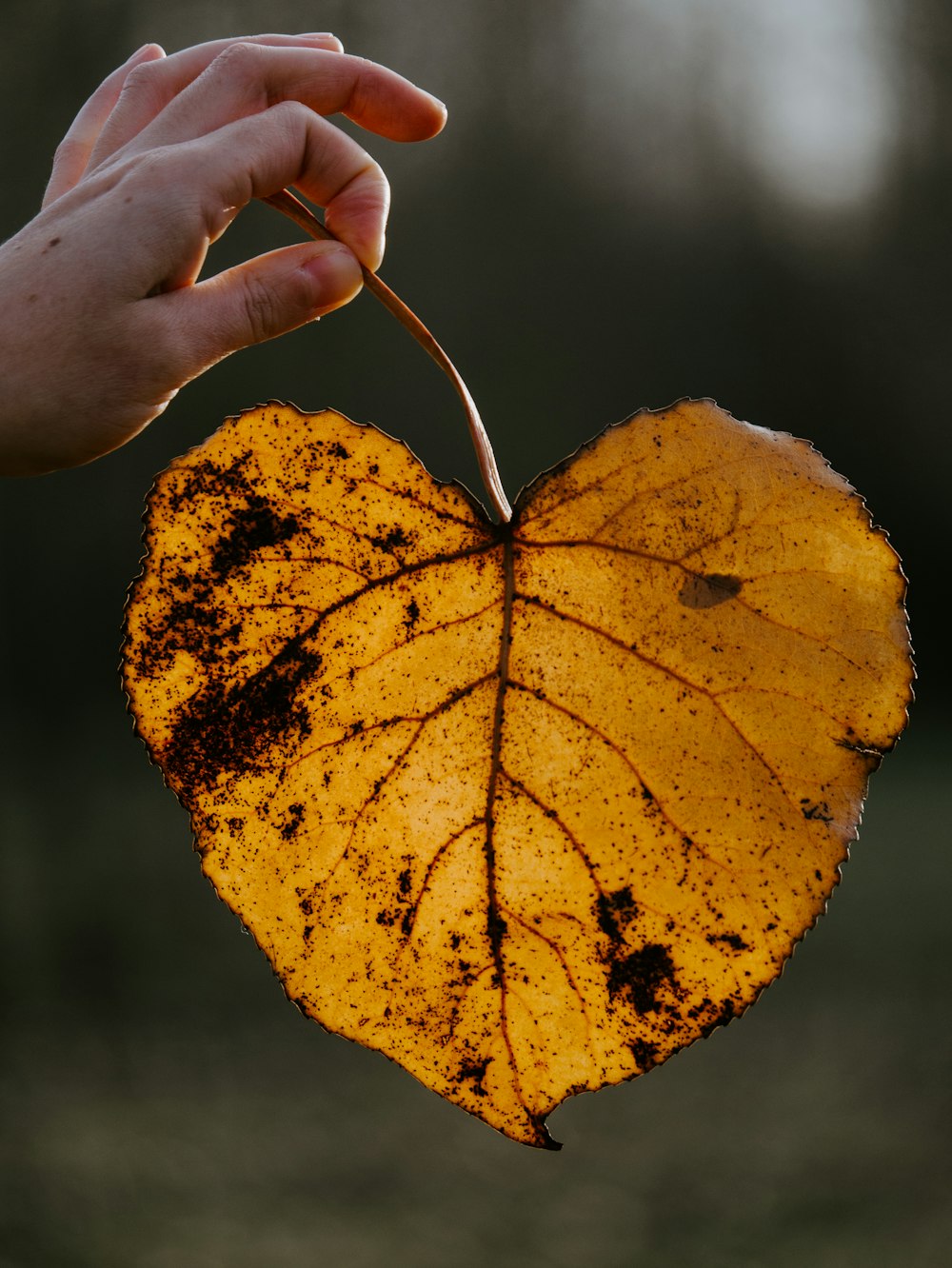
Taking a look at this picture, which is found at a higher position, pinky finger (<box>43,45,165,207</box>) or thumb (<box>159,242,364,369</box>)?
pinky finger (<box>43,45,165,207</box>)

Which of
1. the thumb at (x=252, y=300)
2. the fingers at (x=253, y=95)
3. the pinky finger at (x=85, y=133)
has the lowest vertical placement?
the thumb at (x=252, y=300)

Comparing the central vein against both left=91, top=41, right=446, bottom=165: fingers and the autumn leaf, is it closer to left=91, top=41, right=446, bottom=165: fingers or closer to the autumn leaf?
the autumn leaf

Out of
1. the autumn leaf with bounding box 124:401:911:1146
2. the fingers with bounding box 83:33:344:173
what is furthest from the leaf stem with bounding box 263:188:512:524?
the fingers with bounding box 83:33:344:173

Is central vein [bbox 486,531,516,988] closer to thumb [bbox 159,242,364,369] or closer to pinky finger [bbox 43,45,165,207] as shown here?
thumb [bbox 159,242,364,369]

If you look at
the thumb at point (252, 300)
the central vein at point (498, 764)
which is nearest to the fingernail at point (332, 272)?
the thumb at point (252, 300)

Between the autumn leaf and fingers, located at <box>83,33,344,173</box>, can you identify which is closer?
the autumn leaf

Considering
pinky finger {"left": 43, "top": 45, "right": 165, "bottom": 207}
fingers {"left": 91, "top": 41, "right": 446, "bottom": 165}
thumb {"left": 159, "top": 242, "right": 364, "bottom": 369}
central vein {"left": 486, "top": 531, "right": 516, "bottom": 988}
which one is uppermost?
fingers {"left": 91, "top": 41, "right": 446, "bottom": 165}

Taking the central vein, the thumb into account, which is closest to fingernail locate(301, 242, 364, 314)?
the thumb

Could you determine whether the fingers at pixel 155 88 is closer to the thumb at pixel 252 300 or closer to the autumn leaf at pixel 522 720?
the thumb at pixel 252 300
